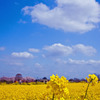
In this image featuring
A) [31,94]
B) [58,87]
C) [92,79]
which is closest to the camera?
[58,87]

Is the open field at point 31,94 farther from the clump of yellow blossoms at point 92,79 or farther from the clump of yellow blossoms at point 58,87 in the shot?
the clump of yellow blossoms at point 58,87

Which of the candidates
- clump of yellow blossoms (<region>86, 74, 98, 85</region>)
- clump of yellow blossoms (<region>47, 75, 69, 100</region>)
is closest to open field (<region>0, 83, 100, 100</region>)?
clump of yellow blossoms (<region>86, 74, 98, 85</region>)

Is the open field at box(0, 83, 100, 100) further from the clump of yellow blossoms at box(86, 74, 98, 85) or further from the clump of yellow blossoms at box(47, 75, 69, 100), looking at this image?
the clump of yellow blossoms at box(47, 75, 69, 100)

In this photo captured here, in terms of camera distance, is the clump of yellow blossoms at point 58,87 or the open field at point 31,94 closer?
the clump of yellow blossoms at point 58,87

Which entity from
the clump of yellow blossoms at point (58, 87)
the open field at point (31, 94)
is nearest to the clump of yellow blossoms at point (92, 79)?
the clump of yellow blossoms at point (58, 87)

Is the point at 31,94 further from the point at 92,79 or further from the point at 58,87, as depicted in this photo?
the point at 58,87

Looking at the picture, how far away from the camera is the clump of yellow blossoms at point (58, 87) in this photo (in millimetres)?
2531

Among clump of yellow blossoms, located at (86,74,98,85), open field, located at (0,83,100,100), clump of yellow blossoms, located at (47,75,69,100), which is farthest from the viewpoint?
open field, located at (0,83,100,100)

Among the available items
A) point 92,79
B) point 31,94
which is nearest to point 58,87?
point 92,79

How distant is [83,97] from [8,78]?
2383cm

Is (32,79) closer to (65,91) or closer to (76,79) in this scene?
(76,79)

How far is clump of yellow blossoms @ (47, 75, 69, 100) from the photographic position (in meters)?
2.53

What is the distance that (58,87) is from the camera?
2572 mm

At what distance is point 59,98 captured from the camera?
263 centimetres
